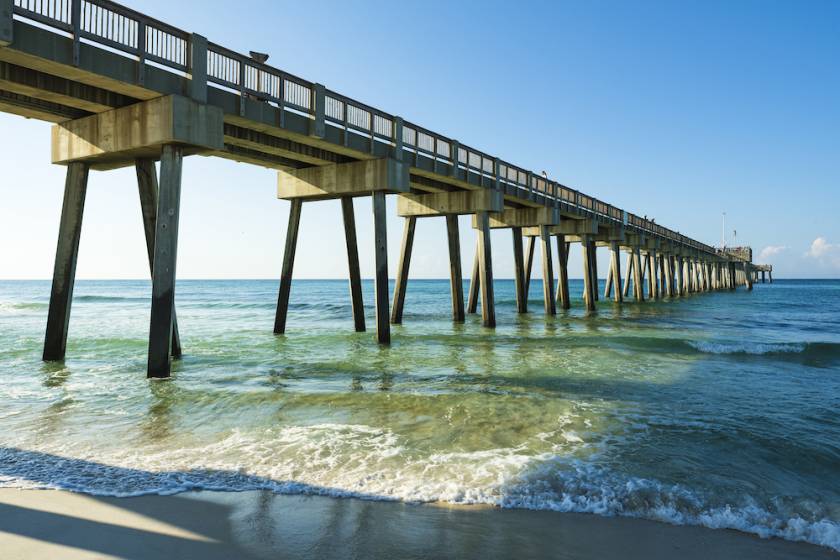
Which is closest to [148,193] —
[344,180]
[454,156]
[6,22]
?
[6,22]

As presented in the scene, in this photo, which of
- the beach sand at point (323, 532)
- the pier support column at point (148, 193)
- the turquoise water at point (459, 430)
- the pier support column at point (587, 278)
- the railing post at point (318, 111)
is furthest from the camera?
the pier support column at point (587, 278)

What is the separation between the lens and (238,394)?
10570 mm

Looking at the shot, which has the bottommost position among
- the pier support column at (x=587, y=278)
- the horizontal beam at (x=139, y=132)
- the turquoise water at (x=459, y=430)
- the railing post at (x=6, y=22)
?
the turquoise water at (x=459, y=430)

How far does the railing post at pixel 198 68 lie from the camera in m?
12.2

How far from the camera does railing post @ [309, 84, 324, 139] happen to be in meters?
15.3

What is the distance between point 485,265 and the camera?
2458 cm

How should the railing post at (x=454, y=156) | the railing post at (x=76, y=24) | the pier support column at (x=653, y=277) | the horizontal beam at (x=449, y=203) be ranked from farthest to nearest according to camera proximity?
the pier support column at (x=653, y=277)
the horizontal beam at (x=449, y=203)
the railing post at (x=454, y=156)
the railing post at (x=76, y=24)

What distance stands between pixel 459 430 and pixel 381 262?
10730mm

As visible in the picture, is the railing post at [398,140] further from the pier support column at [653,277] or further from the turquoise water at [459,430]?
the pier support column at [653,277]

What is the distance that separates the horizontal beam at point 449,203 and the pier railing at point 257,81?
0.90 m

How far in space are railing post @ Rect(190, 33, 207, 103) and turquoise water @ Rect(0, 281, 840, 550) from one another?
6015 mm

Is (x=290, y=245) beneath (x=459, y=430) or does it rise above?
above

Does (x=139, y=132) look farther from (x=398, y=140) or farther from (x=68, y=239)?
(x=398, y=140)

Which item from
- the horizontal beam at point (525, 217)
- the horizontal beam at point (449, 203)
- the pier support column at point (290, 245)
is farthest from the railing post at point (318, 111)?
the horizontal beam at point (525, 217)
